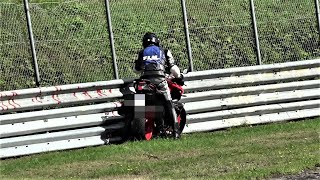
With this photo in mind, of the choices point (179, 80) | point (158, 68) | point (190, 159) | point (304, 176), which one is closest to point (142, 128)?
point (158, 68)

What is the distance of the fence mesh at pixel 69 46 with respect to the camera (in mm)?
14086

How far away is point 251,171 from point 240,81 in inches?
233

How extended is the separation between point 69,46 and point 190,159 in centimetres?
484

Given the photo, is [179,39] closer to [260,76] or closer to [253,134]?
[260,76]

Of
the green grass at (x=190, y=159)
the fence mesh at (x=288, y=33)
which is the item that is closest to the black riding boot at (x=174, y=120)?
the green grass at (x=190, y=159)

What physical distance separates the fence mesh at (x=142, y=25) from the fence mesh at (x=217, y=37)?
0.97ft

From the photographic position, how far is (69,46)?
14297 mm

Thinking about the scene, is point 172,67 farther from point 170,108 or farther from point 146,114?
point 146,114

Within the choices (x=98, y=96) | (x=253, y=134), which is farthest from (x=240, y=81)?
(x=98, y=96)

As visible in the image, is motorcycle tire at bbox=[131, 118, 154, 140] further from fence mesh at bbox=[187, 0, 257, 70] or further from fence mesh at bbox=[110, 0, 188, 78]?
fence mesh at bbox=[187, 0, 257, 70]

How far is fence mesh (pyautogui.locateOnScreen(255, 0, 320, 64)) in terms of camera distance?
55.3 ft

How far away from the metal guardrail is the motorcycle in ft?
0.75

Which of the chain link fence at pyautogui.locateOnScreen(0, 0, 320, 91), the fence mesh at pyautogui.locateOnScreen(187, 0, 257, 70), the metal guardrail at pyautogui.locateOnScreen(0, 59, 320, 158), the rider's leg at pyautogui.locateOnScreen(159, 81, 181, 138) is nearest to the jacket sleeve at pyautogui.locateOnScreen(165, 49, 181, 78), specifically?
the rider's leg at pyautogui.locateOnScreen(159, 81, 181, 138)

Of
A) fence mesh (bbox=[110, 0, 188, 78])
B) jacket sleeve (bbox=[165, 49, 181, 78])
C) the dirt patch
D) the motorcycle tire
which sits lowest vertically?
the motorcycle tire
